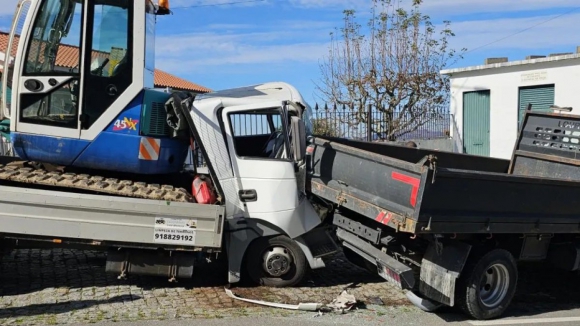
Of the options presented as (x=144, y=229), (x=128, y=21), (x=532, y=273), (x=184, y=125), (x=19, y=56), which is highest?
(x=128, y=21)

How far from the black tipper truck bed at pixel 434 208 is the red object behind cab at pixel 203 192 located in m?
1.19

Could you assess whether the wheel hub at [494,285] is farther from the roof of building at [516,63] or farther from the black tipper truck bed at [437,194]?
the roof of building at [516,63]

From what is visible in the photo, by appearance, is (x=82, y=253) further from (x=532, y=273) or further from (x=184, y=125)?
(x=532, y=273)

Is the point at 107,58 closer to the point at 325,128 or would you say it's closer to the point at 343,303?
the point at 343,303

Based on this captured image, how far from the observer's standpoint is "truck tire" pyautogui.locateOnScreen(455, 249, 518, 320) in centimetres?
611

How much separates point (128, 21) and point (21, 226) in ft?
8.46

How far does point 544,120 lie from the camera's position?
26.9 feet

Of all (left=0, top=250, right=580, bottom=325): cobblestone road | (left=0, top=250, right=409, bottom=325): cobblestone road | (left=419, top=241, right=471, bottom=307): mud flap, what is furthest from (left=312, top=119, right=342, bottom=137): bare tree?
(left=419, top=241, right=471, bottom=307): mud flap

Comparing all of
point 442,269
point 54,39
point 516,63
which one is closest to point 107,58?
point 54,39

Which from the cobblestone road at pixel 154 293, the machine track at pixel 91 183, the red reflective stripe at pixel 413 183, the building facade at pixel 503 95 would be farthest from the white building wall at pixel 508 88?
the machine track at pixel 91 183

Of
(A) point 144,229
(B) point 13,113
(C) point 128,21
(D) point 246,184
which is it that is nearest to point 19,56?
(B) point 13,113

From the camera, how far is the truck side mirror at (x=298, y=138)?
6.54 meters

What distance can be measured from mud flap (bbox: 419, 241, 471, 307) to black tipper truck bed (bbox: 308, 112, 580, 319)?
1 centimetres

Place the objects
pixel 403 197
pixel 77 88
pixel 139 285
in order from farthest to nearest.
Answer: pixel 139 285 < pixel 77 88 < pixel 403 197
